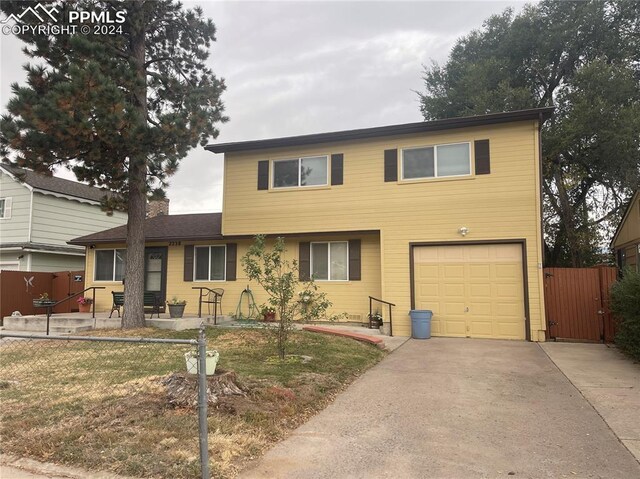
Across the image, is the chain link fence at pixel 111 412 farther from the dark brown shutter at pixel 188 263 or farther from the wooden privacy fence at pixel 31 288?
the wooden privacy fence at pixel 31 288

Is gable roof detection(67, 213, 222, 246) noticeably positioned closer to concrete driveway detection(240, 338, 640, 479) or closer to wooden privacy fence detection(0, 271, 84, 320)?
wooden privacy fence detection(0, 271, 84, 320)

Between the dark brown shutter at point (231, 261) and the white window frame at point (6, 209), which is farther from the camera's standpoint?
the white window frame at point (6, 209)

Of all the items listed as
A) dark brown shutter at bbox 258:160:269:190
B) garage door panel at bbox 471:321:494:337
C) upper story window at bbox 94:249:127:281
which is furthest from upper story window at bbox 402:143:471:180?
upper story window at bbox 94:249:127:281

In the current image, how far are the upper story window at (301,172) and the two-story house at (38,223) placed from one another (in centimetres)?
785

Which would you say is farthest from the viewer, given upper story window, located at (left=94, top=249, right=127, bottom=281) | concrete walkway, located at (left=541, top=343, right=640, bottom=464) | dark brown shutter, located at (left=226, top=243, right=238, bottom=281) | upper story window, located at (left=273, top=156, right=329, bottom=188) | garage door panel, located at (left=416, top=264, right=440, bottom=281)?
upper story window, located at (left=94, top=249, right=127, bottom=281)

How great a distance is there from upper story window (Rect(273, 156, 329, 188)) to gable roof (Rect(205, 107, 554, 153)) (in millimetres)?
553

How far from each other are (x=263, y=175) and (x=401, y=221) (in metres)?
4.74

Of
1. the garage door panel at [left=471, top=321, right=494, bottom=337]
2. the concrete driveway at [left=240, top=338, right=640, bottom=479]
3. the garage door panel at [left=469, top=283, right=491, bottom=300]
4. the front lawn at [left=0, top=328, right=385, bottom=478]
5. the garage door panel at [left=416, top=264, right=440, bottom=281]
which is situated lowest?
the concrete driveway at [left=240, top=338, right=640, bottom=479]

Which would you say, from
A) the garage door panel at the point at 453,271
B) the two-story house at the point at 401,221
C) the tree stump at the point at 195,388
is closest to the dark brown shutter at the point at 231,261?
the two-story house at the point at 401,221

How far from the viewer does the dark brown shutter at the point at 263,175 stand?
14.4 metres

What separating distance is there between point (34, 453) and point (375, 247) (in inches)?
414

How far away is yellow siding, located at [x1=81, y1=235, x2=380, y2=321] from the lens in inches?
528

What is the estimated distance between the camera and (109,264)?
54.4ft

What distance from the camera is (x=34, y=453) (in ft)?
13.0
